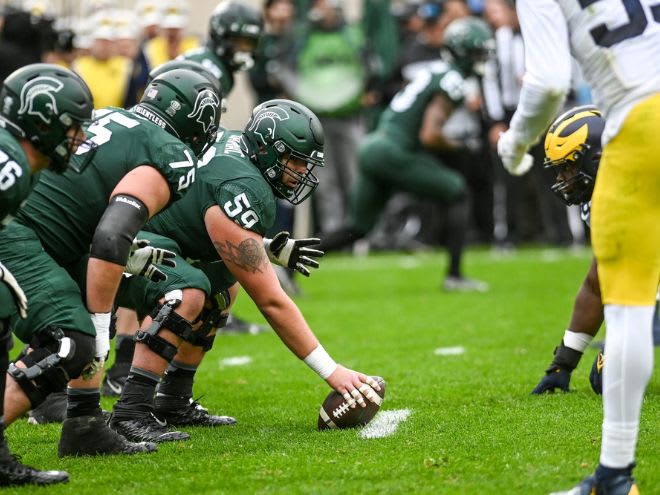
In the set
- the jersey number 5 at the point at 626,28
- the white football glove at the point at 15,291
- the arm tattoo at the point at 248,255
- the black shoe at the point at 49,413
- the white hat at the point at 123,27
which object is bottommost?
the black shoe at the point at 49,413

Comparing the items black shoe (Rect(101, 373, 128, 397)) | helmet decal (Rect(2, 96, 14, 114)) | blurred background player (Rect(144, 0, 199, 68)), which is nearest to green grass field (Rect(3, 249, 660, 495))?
black shoe (Rect(101, 373, 128, 397))

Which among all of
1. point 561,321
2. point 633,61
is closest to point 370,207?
point 561,321

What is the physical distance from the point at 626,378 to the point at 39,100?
6.24ft

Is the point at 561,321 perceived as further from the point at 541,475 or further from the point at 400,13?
the point at 400,13

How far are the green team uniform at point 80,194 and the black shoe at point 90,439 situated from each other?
16.8 inches

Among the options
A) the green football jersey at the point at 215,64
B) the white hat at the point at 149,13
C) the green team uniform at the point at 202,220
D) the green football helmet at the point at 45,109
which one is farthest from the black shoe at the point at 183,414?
the white hat at the point at 149,13

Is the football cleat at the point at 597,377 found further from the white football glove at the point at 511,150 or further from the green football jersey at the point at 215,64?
the green football jersey at the point at 215,64

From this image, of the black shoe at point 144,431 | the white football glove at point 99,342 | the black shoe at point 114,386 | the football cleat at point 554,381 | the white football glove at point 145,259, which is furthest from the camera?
the black shoe at point 114,386

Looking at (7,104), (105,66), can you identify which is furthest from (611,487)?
(105,66)

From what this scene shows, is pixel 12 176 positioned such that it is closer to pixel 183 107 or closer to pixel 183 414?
pixel 183 107

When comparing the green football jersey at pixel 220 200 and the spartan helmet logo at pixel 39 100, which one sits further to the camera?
the green football jersey at pixel 220 200

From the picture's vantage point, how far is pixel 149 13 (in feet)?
34.8

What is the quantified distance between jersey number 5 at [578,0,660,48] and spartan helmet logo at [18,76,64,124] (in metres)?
1.60

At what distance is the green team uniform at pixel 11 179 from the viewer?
127 inches
